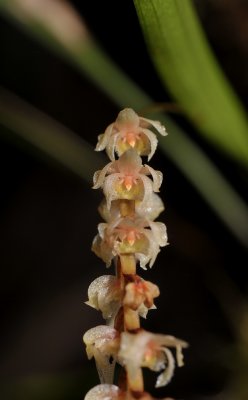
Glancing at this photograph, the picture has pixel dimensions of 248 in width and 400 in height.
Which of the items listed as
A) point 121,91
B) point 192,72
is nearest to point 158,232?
point 192,72

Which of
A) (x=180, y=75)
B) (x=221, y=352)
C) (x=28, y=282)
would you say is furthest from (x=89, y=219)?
(x=180, y=75)

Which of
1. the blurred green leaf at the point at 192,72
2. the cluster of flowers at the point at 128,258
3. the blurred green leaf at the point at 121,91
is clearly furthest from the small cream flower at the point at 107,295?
the blurred green leaf at the point at 121,91

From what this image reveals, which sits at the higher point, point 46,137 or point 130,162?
point 46,137

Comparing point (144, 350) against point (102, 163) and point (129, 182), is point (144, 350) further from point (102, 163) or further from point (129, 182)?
point (102, 163)

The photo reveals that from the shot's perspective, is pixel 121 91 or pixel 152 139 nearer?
pixel 152 139

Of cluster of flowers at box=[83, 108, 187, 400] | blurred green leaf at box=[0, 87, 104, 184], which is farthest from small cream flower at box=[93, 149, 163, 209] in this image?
blurred green leaf at box=[0, 87, 104, 184]

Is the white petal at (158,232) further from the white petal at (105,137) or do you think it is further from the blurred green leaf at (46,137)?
the blurred green leaf at (46,137)

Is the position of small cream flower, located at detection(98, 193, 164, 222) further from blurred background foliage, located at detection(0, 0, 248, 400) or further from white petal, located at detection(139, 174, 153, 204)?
blurred background foliage, located at detection(0, 0, 248, 400)

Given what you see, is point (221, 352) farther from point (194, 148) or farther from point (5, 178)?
point (5, 178)
